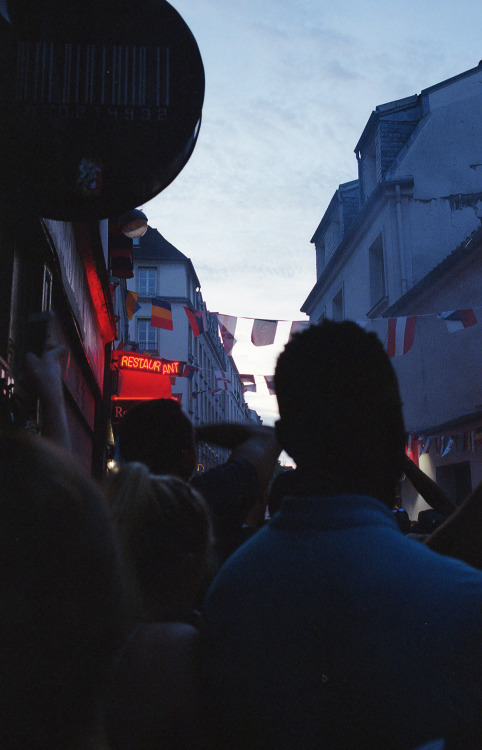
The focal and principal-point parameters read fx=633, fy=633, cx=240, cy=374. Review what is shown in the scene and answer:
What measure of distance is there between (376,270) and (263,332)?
1022 cm

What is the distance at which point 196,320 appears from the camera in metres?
12.6

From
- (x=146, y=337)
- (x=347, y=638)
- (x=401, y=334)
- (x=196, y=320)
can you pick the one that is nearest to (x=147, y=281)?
(x=146, y=337)

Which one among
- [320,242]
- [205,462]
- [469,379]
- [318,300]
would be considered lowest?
[205,462]

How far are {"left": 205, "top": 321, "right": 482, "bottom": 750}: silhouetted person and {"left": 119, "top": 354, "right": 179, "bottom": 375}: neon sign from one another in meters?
11.1

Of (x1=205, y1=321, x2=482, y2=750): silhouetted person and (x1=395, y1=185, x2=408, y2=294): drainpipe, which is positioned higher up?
(x1=395, y1=185, x2=408, y2=294): drainpipe

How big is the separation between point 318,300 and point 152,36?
25277 millimetres

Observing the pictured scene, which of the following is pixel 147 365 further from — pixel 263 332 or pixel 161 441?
pixel 161 441

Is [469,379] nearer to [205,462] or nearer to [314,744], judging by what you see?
[314,744]

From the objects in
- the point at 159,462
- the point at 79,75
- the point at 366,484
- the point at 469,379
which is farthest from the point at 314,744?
the point at 469,379

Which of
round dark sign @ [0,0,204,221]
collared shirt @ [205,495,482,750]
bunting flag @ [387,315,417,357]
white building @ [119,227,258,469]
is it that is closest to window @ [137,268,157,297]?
white building @ [119,227,258,469]

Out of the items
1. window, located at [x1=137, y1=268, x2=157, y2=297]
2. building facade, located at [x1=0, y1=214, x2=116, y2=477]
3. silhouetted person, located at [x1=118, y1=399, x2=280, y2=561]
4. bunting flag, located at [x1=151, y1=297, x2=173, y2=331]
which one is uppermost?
window, located at [x1=137, y1=268, x2=157, y2=297]

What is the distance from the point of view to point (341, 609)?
1017 millimetres

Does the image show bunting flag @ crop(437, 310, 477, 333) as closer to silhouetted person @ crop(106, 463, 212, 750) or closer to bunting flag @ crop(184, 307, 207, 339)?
bunting flag @ crop(184, 307, 207, 339)

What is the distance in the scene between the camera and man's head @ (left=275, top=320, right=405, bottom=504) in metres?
1.17
